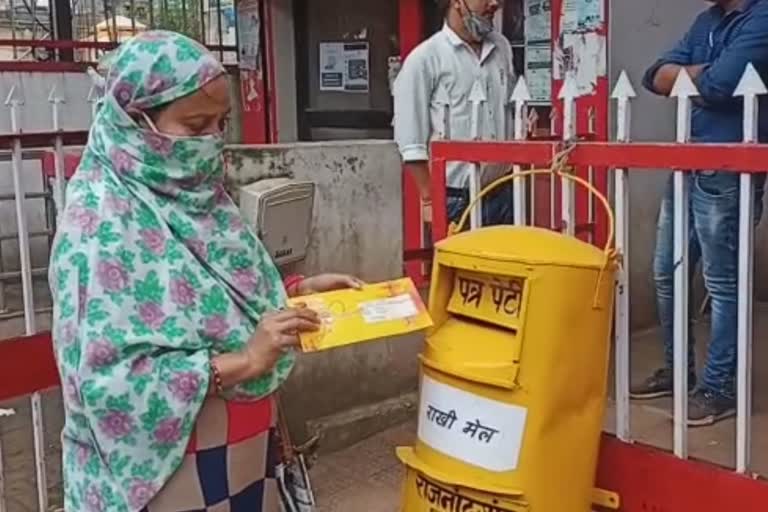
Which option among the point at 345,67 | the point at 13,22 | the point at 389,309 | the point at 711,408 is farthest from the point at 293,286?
the point at 13,22

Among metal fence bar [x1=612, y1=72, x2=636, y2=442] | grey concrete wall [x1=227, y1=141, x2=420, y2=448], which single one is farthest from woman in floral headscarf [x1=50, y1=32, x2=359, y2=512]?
grey concrete wall [x1=227, y1=141, x2=420, y2=448]

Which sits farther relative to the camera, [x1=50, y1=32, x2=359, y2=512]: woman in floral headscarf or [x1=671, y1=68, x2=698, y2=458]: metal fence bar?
[x1=671, y1=68, x2=698, y2=458]: metal fence bar

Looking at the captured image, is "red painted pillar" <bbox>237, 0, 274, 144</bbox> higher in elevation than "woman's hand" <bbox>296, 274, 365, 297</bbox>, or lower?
higher

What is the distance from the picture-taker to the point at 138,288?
176 cm

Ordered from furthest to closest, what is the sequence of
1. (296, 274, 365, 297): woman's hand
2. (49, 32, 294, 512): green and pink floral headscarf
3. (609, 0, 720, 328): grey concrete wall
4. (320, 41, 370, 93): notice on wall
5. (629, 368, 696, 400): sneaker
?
(320, 41, 370, 93): notice on wall → (609, 0, 720, 328): grey concrete wall → (629, 368, 696, 400): sneaker → (296, 274, 365, 297): woman's hand → (49, 32, 294, 512): green and pink floral headscarf

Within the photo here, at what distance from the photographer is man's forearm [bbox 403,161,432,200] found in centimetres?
378

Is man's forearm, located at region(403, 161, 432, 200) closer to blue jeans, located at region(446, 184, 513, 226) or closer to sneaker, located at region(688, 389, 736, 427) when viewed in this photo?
blue jeans, located at region(446, 184, 513, 226)

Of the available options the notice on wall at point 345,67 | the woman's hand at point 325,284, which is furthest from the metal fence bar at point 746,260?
the notice on wall at point 345,67

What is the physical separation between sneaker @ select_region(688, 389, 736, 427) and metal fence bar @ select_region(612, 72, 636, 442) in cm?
105

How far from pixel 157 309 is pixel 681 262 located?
4.27 feet

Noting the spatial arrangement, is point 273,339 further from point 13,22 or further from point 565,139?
point 13,22

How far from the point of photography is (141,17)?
8008mm

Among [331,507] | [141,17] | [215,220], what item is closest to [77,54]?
[141,17]

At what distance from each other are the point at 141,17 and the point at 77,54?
58 centimetres
